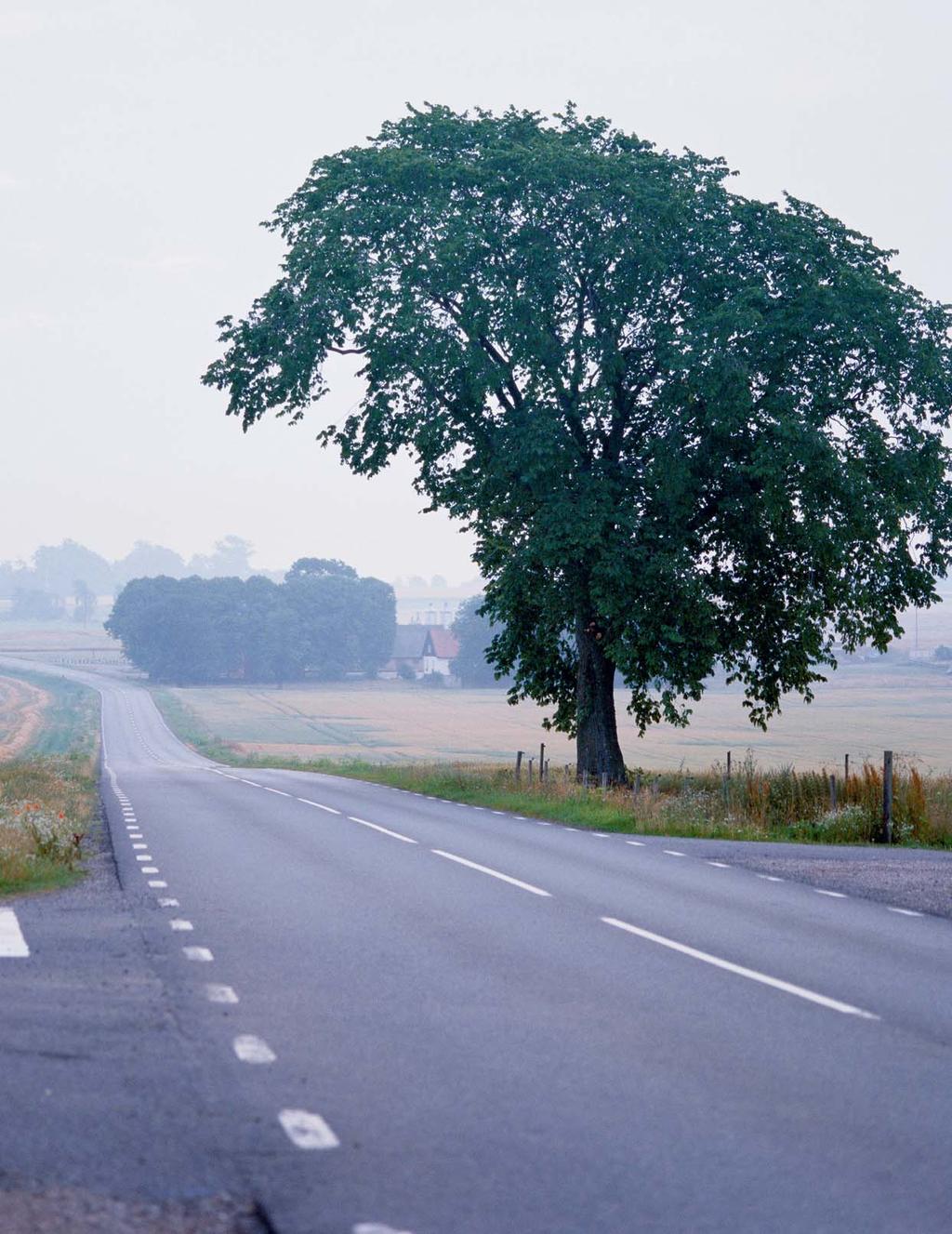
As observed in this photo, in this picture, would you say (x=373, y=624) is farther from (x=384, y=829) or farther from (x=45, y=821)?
(x=45, y=821)

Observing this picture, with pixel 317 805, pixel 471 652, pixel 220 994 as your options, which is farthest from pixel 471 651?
pixel 220 994

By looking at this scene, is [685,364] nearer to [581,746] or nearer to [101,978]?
[581,746]

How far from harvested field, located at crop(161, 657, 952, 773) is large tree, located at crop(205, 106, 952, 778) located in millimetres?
30767

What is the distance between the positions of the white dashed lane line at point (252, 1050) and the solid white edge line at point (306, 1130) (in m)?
0.97

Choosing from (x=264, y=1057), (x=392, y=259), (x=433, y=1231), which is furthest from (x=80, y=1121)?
(x=392, y=259)

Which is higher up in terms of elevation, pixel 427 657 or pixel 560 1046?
pixel 427 657

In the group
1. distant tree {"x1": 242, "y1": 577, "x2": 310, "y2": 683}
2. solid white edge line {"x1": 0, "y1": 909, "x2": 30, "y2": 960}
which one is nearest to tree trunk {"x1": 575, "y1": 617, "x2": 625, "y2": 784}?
solid white edge line {"x1": 0, "y1": 909, "x2": 30, "y2": 960}

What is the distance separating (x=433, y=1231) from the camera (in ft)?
15.3

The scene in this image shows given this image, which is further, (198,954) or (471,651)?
(471,651)

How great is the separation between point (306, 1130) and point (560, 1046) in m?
2.00

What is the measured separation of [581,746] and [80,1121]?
28.2 meters

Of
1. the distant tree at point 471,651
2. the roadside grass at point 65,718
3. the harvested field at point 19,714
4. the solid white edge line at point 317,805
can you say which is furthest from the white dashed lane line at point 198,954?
the distant tree at point 471,651

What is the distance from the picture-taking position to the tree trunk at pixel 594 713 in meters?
33.2

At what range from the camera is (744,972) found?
9812 mm
